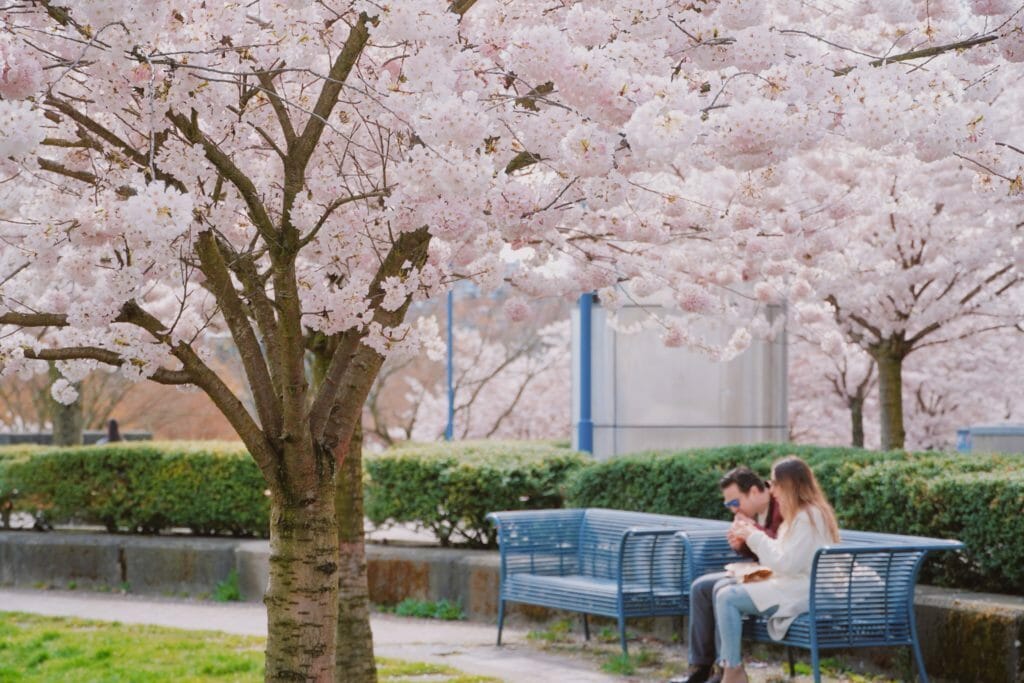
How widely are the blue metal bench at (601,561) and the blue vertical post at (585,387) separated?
428 centimetres

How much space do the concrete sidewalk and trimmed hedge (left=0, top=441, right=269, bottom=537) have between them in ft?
3.26

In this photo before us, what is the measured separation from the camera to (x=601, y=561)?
9.57m

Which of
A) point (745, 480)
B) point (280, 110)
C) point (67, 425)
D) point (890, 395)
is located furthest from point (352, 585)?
point (67, 425)

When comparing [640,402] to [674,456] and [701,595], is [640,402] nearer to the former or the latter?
[674,456]

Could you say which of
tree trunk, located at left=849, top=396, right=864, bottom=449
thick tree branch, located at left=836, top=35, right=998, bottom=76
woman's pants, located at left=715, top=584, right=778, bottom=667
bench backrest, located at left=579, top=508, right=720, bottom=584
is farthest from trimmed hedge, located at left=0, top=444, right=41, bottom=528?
tree trunk, located at left=849, top=396, right=864, bottom=449

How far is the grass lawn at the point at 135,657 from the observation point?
7.87 meters

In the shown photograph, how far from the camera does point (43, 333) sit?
9.32 meters

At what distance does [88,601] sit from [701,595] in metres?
6.15

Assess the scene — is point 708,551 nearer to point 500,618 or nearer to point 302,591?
point 500,618

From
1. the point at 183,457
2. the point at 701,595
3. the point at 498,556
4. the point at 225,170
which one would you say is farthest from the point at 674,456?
the point at 225,170

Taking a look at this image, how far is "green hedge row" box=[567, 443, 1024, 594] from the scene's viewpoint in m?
7.62

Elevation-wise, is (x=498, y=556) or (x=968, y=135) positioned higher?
(x=968, y=135)

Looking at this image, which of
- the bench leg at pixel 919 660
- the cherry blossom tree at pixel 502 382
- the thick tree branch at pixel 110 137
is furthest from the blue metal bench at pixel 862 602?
the cherry blossom tree at pixel 502 382

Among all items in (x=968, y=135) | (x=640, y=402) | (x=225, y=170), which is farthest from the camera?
(x=640, y=402)
